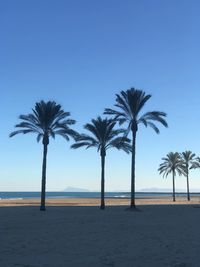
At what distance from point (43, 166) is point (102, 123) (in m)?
7.82

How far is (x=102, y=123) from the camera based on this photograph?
157ft
